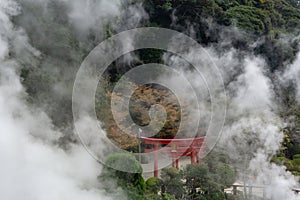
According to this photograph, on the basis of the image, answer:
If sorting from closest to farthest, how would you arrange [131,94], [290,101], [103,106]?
[103,106]
[131,94]
[290,101]

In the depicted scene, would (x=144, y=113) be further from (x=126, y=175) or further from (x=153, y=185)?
(x=126, y=175)

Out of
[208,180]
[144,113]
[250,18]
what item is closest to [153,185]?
[208,180]

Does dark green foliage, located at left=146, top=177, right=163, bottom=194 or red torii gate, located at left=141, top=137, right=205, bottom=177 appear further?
red torii gate, located at left=141, top=137, right=205, bottom=177

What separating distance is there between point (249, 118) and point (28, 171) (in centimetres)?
503

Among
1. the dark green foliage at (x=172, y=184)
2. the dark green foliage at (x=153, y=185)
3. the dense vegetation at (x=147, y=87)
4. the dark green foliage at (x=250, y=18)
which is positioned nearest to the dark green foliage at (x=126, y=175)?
the dense vegetation at (x=147, y=87)

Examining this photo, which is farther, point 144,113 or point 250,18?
point 250,18

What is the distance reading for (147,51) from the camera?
10.4m

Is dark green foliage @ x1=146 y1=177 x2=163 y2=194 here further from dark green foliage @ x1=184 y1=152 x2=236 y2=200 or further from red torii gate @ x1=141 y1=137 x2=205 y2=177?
red torii gate @ x1=141 y1=137 x2=205 y2=177

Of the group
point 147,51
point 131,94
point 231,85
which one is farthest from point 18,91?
point 231,85

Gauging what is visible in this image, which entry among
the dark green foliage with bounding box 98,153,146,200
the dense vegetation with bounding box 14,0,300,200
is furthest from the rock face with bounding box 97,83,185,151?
the dark green foliage with bounding box 98,153,146,200

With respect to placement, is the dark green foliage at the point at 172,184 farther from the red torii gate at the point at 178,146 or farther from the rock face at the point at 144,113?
the red torii gate at the point at 178,146

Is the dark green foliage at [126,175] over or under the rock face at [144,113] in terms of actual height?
under

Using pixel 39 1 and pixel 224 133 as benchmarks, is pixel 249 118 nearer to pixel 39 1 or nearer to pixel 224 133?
pixel 224 133

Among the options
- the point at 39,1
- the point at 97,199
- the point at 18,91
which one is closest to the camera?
the point at 97,199
